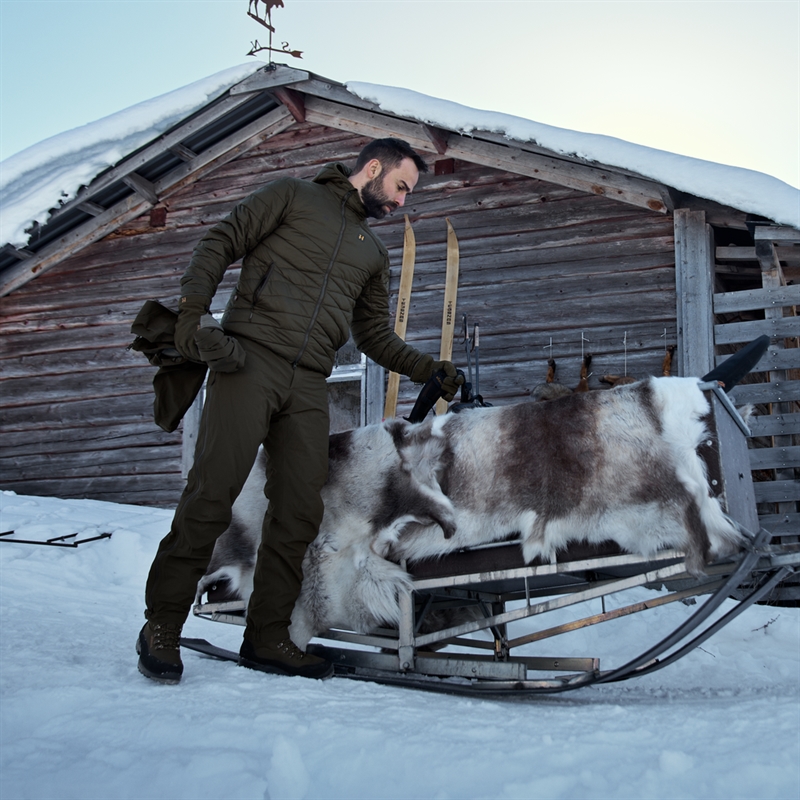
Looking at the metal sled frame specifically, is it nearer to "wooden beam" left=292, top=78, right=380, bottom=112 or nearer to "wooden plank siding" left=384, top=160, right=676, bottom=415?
"wooden plank siding" left=384, top=160, right=676, bottom=415

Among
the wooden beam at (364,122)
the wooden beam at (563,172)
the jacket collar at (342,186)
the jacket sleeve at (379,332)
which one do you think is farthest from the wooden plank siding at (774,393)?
the jacket collar at (342,186)

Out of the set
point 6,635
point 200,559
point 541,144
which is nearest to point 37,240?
point 541,144

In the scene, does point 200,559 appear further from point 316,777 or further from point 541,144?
point 541,144

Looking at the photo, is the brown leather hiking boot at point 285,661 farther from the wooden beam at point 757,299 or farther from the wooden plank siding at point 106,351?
the wooden plank siding at point 106,351

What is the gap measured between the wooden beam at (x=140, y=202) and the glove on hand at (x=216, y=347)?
553 cm

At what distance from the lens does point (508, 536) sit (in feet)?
8.29

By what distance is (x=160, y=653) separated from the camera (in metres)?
2.33

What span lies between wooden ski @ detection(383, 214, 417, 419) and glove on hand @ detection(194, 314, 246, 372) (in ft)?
11.9

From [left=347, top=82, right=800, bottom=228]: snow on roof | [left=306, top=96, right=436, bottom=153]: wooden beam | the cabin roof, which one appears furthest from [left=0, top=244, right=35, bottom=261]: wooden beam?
[left=347, top=82, right=800, bottom=228]: snow on roof

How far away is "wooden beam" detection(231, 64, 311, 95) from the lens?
6.63m

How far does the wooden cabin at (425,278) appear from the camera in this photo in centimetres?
550

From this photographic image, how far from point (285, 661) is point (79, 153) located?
572 cm

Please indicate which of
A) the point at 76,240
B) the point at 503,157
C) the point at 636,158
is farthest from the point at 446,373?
the point at 76,240

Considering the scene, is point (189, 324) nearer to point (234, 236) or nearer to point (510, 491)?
point (234, 236)
